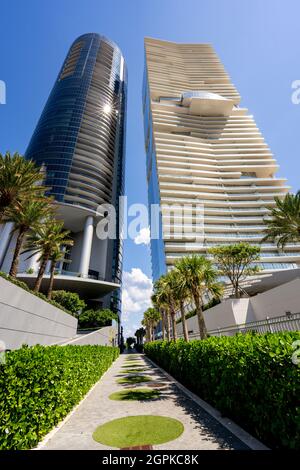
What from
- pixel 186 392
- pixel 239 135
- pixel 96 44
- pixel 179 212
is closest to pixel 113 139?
pixel 179 212

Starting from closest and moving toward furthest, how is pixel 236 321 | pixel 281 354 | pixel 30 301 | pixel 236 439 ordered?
pixel 281 354, pixel 236 439, pixel 30 301, pixel 236 321

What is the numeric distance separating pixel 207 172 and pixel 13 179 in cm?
8195

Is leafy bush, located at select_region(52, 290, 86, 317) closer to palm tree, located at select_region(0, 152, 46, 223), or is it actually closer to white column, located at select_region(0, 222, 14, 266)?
white column, located at select_region(0, 222, 14, 266)

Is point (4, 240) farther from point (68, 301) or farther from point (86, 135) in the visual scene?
point (86, 135)

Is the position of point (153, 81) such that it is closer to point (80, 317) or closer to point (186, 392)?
point (80, 317)

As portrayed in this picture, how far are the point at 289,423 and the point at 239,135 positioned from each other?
121 metres

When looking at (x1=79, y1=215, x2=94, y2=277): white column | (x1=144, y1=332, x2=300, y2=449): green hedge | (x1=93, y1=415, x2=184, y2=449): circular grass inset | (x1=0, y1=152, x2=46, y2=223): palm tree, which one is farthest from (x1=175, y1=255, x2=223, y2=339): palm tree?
(x1=79, y1=215, x2=94, y2=277): white column

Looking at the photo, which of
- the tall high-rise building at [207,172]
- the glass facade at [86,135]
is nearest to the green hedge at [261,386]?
the tall high-rise building at [207,172]

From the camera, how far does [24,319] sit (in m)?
16.6

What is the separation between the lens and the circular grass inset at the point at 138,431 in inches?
208

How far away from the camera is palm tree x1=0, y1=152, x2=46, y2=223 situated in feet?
57.5

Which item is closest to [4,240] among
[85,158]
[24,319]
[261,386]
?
[85,158]

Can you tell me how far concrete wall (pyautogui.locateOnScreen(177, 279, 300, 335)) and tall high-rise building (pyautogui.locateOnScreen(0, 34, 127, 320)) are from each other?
3765 centimetres

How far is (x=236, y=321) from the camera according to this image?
24422 millimetres
